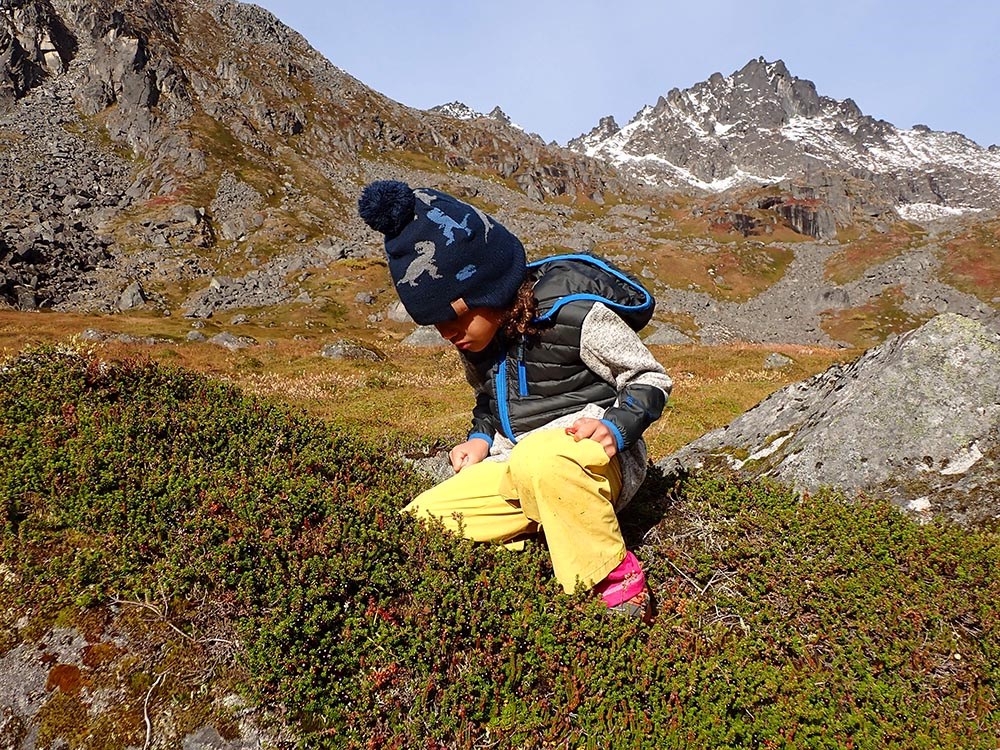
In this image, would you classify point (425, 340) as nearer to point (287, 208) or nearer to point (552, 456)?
point (552, 456)

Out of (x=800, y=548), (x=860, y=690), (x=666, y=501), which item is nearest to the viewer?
(x=860, y=690)

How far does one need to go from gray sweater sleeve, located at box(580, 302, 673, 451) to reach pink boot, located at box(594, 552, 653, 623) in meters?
1.05

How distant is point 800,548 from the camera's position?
4.89m

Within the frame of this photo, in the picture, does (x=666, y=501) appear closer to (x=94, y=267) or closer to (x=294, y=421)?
(x=294, y=421)

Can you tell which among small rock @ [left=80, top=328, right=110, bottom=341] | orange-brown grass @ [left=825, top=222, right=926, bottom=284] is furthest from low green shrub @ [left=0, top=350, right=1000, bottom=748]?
orange-brown grass @ [left=825, top=222, right=926, bottom=284]

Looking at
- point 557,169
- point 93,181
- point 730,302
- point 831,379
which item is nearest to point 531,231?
point 730,302

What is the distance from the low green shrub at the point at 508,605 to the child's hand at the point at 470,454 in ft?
2.60

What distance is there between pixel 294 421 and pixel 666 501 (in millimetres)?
5160

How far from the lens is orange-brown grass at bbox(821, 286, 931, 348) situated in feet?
217

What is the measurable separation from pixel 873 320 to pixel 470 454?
8189cm

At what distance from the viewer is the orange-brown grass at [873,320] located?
66.2 meters

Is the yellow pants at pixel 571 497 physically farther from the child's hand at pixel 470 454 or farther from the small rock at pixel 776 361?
the small rock at pixel 776 361

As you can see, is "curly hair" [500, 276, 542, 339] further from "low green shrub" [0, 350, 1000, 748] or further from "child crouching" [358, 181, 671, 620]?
"low green shrub" [0, 350, 1000, 748]

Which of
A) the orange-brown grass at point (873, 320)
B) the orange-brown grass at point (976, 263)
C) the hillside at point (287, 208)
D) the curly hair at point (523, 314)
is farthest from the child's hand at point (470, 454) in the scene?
the orange-brown grass at point (976, 263)
